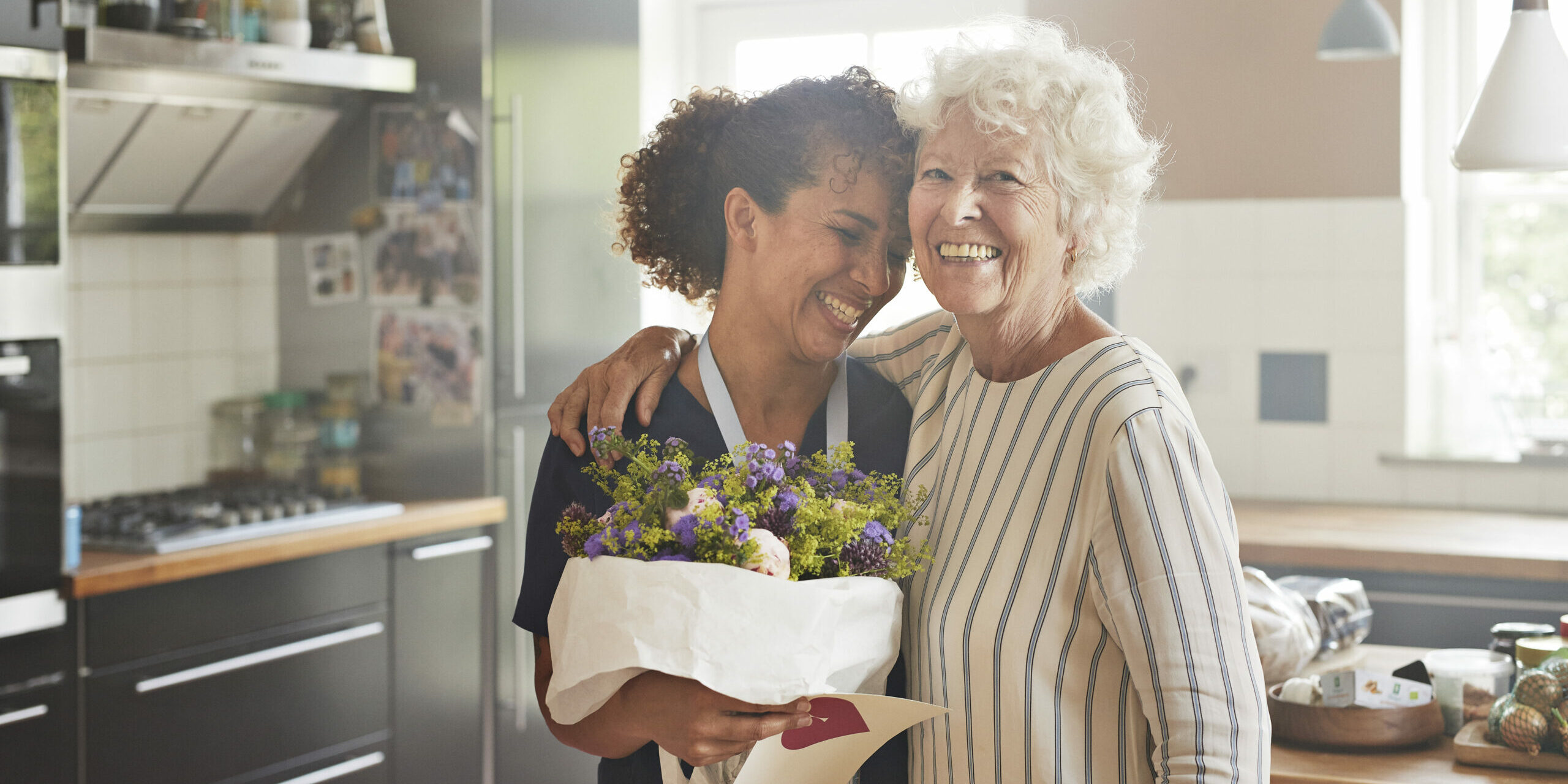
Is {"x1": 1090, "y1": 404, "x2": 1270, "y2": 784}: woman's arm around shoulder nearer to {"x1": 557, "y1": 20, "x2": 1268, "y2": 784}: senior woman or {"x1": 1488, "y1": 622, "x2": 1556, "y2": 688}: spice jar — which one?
{"x1": 557, "y1": 20, "x2": 1268, "y2": 784}: senior woman

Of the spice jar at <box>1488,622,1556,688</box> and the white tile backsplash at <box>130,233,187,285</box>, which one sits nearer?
the spice jar at <box>1488,622,1556,688</box>

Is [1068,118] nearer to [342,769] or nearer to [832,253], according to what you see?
[832,253]

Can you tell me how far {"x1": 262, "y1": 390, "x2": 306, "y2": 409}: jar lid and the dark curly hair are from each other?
2319mm

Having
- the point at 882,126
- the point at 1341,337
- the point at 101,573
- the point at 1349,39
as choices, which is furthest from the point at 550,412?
the point at 1341,337

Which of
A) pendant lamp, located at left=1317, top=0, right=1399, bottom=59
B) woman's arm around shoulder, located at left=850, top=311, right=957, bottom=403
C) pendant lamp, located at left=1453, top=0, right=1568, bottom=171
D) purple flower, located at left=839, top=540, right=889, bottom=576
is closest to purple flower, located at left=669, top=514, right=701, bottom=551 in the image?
purple flower, located at left=839, top=540, right=889, bottom=576

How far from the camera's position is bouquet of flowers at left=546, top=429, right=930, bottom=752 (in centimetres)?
106

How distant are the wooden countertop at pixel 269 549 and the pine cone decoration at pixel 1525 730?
2427 millimetres

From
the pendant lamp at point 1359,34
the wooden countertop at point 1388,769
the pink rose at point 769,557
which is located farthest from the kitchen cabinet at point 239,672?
the pendant lamp at point 1359,34

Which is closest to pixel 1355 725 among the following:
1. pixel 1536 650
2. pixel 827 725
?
pixel 1536 650

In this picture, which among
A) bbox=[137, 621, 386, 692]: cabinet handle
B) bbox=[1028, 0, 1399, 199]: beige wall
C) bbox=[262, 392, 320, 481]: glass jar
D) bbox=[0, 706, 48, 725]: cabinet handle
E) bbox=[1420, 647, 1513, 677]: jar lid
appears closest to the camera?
bbox=[1420, 647, 1513, 677]: jar lid

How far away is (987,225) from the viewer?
1.28 meters

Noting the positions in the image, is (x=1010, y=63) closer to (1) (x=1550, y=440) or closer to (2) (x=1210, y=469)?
(2) (x=1210, y=469)

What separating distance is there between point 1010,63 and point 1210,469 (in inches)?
17.5

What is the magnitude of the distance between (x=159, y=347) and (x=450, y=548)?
3.15 ft
